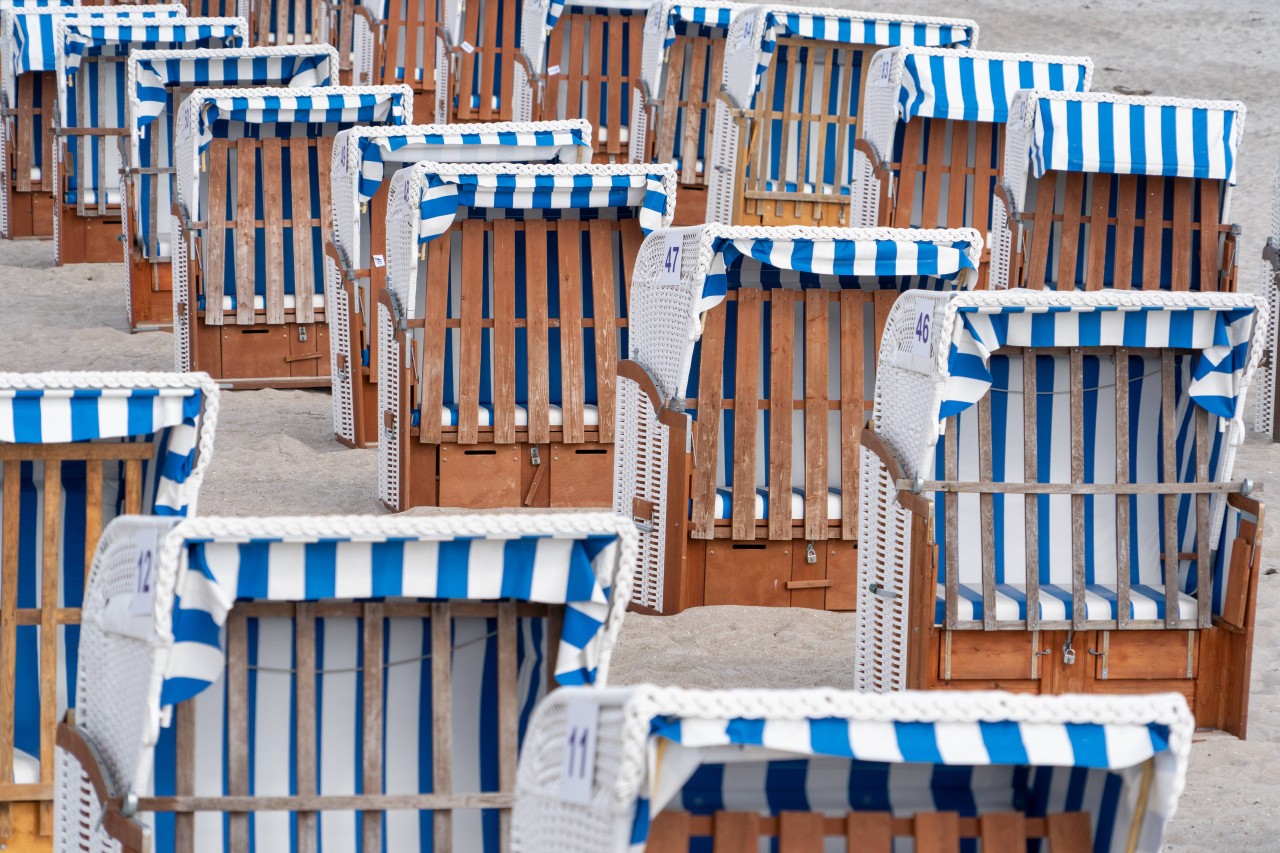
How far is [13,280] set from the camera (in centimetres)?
1344

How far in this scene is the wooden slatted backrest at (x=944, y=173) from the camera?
9.88 meters

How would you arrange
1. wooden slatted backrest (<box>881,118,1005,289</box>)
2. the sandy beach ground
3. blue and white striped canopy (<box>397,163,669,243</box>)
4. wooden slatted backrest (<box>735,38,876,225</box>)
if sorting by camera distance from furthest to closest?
1. wooden slatted backrest (<box>735,38,876,225</box>)
2. wooden slatted backrest (<box>881,118,1005,289</box>)
3. blue and white striped canopy (<box>397,163,669,243</box>)
4. the sandy beach ground

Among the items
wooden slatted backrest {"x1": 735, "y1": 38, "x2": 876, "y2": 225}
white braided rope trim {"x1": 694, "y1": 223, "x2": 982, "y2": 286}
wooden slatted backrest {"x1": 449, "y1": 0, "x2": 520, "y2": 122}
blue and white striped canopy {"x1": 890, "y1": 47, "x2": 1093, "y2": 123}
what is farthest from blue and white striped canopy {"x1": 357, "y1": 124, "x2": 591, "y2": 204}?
wooden slatted backrest {"x1": 449, "y1": 0, "x2": 520, "y2": 122}

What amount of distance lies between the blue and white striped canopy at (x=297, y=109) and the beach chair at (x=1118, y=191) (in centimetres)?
314

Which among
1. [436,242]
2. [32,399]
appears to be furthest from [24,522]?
[436,242]

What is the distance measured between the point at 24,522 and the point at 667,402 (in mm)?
2710

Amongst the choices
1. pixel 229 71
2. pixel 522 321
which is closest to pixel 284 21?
pixel 229 71

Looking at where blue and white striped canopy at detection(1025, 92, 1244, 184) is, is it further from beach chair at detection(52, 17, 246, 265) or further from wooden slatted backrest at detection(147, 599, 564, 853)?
beach chair at detection(52, 17, 246, 265)

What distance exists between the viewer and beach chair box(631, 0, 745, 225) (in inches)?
512

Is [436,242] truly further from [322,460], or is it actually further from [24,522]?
[24,522]

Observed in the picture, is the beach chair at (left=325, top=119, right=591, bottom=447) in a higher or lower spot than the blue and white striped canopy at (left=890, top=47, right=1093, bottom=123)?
lower

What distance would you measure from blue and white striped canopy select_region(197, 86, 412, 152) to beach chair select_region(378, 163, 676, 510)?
1.97 metres

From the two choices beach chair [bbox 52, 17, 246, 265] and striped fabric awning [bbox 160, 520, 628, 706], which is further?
beach chair [bbox 52, 17, 246, 265]

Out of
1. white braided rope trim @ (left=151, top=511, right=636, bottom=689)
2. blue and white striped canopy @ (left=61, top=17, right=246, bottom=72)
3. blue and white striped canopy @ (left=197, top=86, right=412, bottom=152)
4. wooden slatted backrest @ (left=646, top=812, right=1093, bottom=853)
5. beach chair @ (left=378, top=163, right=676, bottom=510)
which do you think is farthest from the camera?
blue and white striped canopy @ (left=61, top=17, right=246, bottom=72)
